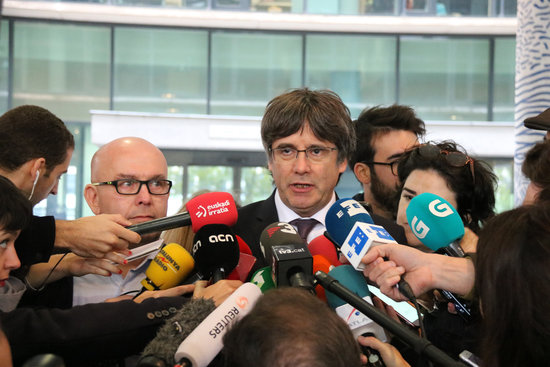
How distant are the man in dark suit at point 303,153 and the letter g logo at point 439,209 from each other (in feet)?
2.12

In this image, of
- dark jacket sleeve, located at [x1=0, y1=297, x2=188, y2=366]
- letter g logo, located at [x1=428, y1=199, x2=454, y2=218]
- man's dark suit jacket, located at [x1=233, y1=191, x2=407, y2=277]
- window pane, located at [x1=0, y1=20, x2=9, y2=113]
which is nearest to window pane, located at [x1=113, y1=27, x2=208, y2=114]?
window pane, located at [x1=0, y1=20, x2=9, y2=113]

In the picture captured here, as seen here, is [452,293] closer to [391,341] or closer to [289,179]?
[391,341]

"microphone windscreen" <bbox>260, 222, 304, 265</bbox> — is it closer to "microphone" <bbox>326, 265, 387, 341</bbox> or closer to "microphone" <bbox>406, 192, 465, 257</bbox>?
"microphone" <bbox>326, 265, 387, 341</bbox>

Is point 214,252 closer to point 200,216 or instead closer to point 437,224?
point 200,216

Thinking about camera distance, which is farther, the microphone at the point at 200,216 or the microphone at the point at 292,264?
the microphone at the point at 200,216

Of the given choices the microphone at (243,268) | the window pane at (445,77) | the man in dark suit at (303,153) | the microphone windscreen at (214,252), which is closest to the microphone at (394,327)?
the microphone windscreen at (214,252)

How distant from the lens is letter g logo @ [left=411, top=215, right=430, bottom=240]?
198cm

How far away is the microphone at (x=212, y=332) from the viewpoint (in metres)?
1.36

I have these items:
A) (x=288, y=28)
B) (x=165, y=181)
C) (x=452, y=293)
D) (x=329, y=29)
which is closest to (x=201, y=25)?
(x=288, y=28)

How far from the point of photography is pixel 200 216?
6.79ft

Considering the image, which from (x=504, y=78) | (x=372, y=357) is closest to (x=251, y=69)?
(x=504, y=78)

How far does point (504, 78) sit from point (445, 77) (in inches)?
52.4

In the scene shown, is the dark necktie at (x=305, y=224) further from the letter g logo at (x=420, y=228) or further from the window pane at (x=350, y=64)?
the window pane at (x=350, y=64)

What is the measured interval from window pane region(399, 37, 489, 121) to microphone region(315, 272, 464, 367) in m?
12.1
